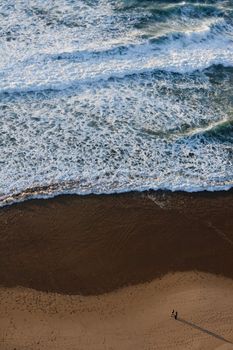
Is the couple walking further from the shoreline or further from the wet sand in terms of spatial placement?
the shoreline

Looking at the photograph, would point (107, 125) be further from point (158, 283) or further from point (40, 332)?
point (40, 332)

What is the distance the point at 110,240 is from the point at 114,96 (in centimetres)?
583

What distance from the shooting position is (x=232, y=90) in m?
17.2

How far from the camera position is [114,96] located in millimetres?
16438

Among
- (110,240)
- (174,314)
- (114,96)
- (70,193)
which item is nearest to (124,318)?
(174,314)

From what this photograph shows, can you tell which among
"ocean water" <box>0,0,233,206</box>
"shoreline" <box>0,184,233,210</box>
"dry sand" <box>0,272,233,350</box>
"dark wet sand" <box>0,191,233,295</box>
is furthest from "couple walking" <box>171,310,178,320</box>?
"ocean water" <box>0,0,233,206</box>

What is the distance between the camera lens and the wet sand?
34.6 feet

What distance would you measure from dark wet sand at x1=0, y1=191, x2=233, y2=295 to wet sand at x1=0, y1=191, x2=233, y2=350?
2 centimetres

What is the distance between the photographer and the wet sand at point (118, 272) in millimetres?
10531

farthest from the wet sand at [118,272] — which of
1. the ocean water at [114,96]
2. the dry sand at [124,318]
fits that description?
the ocean water at [114,96]

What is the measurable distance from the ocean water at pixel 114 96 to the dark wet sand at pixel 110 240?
561mm

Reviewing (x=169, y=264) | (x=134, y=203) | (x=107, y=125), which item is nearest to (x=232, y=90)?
(x=107, y=125)

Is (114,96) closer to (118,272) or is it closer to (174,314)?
(118,272)

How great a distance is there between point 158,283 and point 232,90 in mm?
8203
